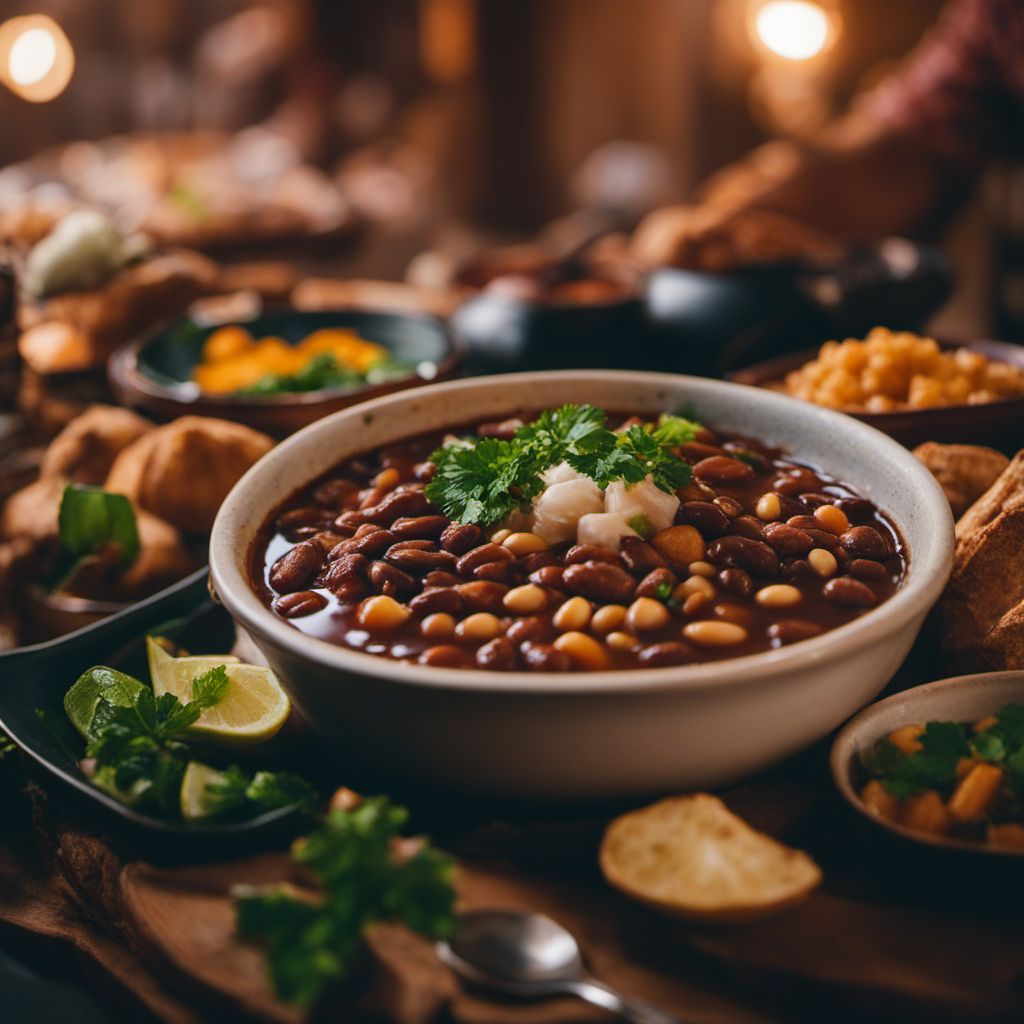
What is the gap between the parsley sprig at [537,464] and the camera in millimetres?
2012

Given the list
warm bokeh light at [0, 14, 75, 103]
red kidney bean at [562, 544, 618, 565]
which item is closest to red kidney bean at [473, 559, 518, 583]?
red kidney bean at [562, 544, 618, 565]

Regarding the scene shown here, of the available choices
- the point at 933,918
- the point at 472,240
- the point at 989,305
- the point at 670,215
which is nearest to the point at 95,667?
the point at 933,918

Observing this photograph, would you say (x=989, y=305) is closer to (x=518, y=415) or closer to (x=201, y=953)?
(x=518, y=415)

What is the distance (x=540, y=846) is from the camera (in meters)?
1.71

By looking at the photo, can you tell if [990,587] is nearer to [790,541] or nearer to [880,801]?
[790,541]

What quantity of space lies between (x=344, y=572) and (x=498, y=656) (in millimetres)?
400

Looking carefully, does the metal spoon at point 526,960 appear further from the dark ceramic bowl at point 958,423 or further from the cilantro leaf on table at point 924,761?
the dark ceramic bowl at point 958,423

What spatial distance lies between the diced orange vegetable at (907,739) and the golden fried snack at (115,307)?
9.58 feet

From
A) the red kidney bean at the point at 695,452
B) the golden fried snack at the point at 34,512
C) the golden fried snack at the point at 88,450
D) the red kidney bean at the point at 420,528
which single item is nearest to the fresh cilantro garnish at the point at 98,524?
the golden fried snack at the point at 34,512

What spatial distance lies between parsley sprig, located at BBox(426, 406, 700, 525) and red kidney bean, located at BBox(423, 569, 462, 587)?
146 millimetres

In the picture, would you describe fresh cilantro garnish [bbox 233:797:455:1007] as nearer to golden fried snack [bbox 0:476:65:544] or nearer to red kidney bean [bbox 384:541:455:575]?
red kidney bean [bbox 384:541:455:575]

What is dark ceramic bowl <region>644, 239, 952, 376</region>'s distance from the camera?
3.07m

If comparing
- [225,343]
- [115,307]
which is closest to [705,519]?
[225,343]

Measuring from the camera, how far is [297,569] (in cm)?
197
